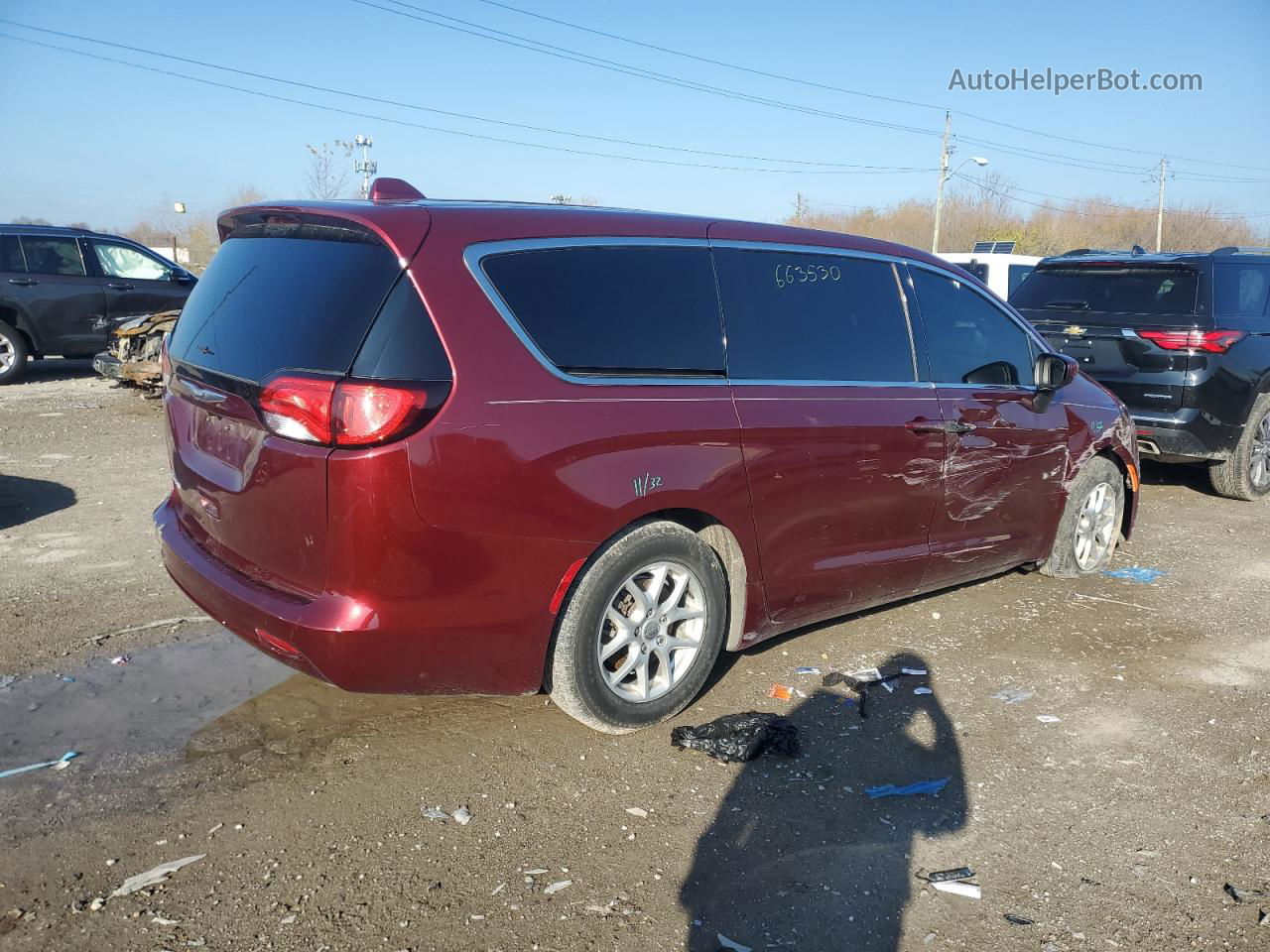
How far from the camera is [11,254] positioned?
12.5 m

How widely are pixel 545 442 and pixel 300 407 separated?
0.75m

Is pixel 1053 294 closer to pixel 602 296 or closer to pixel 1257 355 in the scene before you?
pixel 1257 355

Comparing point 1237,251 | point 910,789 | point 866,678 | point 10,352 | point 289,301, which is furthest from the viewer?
point 10,352

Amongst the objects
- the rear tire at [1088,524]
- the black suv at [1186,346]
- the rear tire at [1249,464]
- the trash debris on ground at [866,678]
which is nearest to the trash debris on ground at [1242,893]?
the trash debris on ground at [866,678]

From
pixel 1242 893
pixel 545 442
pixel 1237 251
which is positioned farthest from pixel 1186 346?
pixel 545 442

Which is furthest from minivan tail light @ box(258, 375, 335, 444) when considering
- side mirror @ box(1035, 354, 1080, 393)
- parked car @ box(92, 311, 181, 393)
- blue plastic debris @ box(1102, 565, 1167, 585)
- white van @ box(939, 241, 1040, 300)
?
white van @ box(939, 241, 1040, 300)

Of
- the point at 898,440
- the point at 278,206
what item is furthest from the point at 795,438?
the point at 278,206

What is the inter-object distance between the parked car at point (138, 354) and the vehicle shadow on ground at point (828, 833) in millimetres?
9275

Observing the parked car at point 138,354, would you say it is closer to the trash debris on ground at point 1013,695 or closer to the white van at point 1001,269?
the trash debris on ground at point 1013,695

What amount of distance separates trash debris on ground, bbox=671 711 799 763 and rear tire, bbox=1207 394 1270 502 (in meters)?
5.96

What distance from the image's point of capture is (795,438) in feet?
13.2

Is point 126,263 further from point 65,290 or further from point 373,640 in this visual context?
point 373,640

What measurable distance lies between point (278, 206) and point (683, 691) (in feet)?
7.65

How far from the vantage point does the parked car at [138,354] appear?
10953 millimetres
